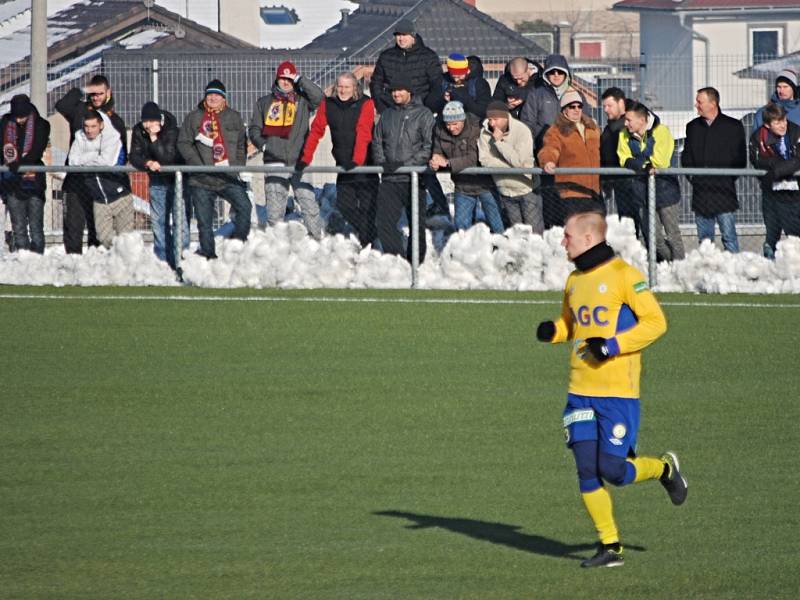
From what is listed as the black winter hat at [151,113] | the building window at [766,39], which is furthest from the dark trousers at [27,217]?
the building window at [766,39]

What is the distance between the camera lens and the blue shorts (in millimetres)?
7297

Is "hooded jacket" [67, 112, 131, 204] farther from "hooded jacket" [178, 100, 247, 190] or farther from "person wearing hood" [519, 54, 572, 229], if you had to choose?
"person wearing hood" [519, 54, 572, 229]

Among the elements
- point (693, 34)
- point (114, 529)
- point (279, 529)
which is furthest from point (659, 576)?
point (693, 34)

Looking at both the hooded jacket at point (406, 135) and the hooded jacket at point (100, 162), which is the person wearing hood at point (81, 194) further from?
the hooded jacket at point (406, 135)

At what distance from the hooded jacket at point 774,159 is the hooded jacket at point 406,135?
130 inches

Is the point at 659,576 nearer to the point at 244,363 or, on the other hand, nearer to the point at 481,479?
the point at 481,479

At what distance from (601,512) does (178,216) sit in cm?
1127

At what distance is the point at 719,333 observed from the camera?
49.4 ft

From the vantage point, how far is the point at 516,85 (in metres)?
18.5

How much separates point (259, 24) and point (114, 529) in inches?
2296

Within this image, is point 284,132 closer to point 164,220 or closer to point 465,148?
point 164,220

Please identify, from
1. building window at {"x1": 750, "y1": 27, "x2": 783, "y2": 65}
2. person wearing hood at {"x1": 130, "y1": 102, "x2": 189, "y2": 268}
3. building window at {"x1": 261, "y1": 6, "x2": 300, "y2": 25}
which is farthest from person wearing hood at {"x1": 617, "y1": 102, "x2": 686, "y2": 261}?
building window at {"x1": 261, "y1": 6, "x2": 300, "y2": 25}

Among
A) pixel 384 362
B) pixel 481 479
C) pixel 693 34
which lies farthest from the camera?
pixel 693 34

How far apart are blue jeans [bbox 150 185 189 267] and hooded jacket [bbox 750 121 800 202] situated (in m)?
6.00
